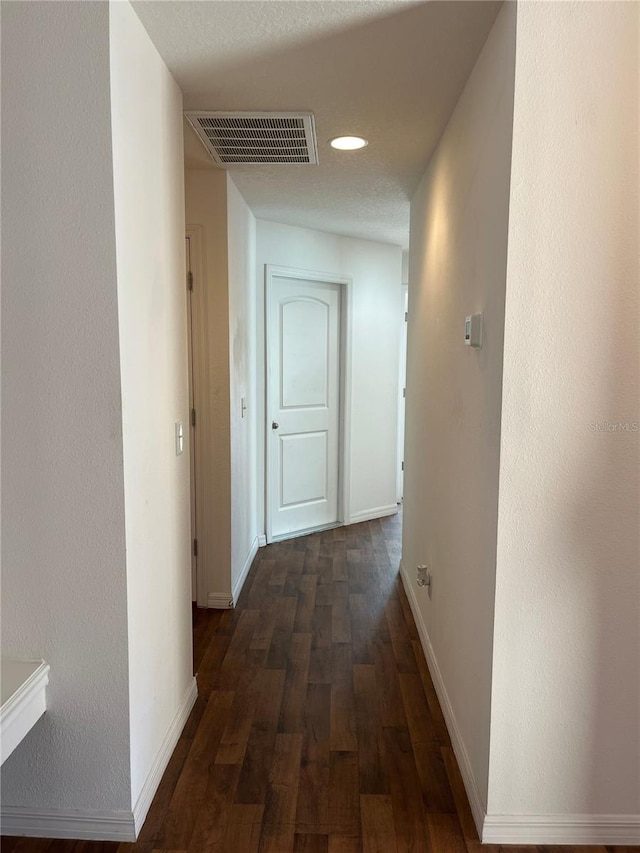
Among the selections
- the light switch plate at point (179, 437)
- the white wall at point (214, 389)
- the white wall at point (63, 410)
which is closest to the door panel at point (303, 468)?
the white wall at point (214, 389)

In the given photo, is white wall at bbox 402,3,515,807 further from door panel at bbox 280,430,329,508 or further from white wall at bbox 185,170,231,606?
door panel at bbox 280,430,329,508

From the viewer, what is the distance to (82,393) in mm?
1615

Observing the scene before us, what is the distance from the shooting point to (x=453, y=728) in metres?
2.15

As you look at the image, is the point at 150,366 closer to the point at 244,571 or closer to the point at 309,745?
→ the point at 309,745

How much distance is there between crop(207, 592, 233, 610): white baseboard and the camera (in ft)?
10.8

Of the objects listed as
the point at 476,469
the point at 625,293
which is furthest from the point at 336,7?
the point at 476,469

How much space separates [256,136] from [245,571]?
246cm

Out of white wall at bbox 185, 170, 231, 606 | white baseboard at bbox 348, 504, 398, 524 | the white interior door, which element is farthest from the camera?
white baseboard at bbox 348, 504, 398, 524

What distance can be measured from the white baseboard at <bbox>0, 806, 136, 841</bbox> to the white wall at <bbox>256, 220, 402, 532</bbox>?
2672 mm

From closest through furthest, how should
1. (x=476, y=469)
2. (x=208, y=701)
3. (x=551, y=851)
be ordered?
(x=551, y=851) < (x=476, y=469) < (x=208, y=701)

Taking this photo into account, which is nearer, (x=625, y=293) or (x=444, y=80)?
(x=625, y=293)

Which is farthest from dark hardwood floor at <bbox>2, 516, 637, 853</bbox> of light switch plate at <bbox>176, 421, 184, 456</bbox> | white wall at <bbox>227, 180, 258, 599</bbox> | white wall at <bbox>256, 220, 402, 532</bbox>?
white wall at <bbox>256, 220, 402, 532</bbox>

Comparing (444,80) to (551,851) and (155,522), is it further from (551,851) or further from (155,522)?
(551,851)

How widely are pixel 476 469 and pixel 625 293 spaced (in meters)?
0.65
